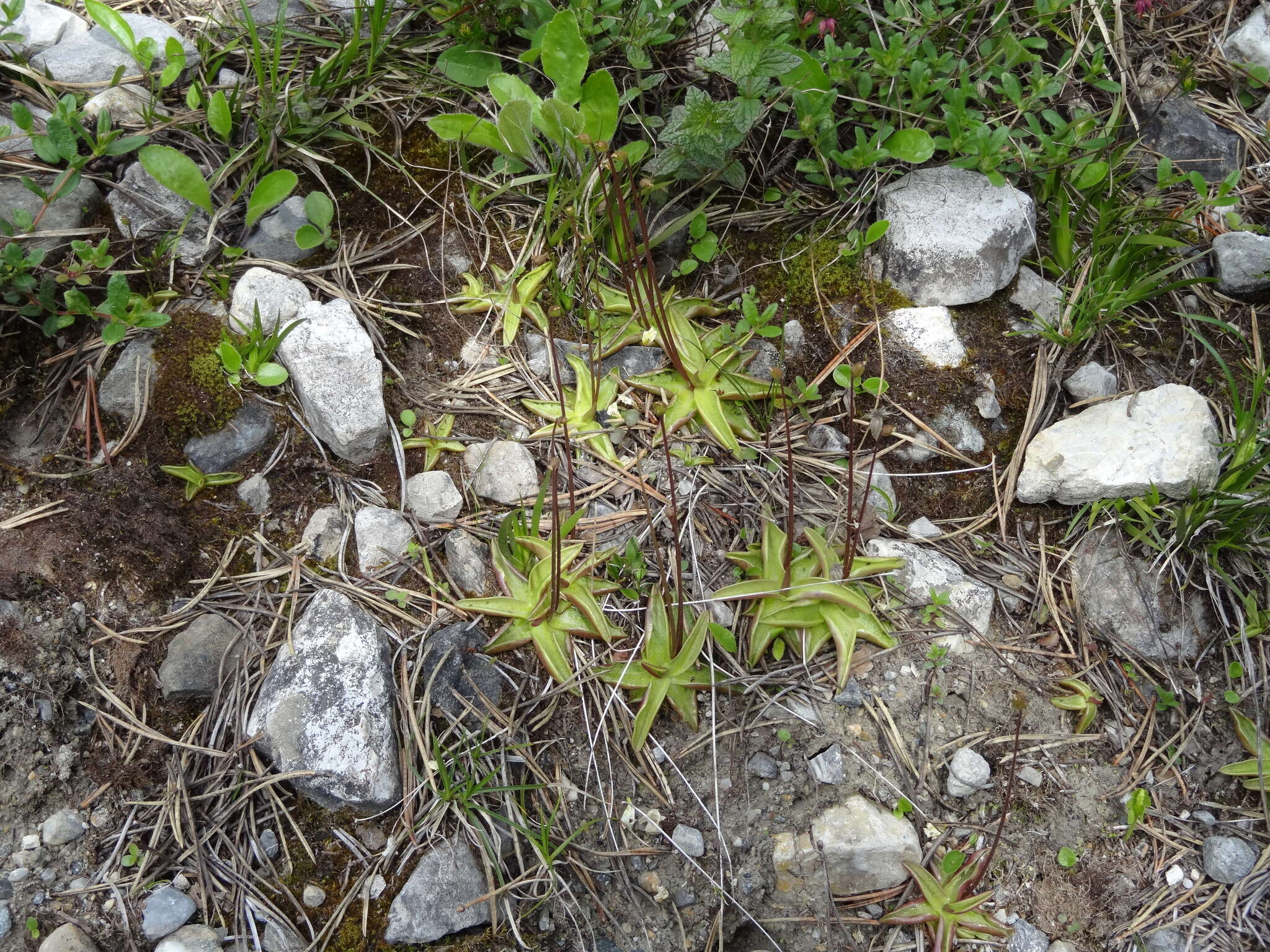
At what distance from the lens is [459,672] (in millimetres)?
2301

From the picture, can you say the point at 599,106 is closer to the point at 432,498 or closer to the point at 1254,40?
the point at 432,498

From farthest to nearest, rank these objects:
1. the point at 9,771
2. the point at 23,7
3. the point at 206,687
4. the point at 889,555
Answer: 1. the point at 23,7
2. the point at 889,555
3. the point at 206,687
4. the point at 9,771

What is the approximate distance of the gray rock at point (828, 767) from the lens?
89.5 inches

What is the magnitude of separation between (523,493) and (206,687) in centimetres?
102

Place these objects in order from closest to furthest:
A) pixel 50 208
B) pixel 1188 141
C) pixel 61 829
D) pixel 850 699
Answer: pixel 61 829 → pixel 850 699 → pixel 50 208 → pixel 1188 141

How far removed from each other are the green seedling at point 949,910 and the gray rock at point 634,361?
1.68 metres

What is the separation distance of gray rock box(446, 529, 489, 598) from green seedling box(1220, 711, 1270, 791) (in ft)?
7.16

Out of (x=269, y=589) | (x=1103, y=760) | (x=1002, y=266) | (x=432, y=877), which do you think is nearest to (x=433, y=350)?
(x=269, y=589)

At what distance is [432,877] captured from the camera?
2.07m

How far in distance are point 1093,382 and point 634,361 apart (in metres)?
1.54

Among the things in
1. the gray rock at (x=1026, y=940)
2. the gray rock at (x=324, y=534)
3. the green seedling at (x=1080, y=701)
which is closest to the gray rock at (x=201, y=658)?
the gray rock at (x=324, y=534)

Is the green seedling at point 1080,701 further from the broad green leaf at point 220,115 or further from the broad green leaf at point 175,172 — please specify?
the broad green leaf at point 220,115

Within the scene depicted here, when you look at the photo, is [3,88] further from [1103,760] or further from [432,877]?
[1103,760]

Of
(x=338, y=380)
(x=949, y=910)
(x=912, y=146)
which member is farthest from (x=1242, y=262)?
(x=338, y=380)
